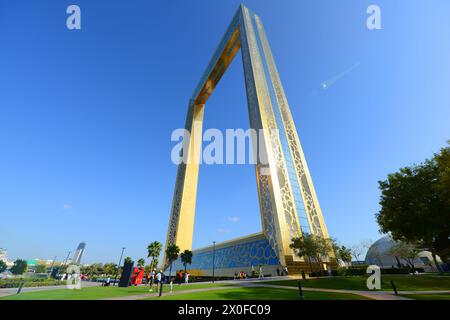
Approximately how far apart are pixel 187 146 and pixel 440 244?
58819mm

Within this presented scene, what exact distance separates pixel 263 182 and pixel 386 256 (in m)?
60.8

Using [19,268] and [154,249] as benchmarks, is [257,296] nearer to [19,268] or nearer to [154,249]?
[154,249]

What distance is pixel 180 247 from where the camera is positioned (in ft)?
172

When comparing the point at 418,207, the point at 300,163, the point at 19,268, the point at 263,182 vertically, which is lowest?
the point at 418,207

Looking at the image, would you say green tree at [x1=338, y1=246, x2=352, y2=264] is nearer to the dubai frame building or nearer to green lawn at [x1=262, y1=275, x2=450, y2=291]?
the dubai frame building

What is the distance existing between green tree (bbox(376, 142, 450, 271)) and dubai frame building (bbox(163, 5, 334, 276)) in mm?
10825

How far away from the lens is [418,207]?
22.2m

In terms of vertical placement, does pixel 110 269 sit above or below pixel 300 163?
below

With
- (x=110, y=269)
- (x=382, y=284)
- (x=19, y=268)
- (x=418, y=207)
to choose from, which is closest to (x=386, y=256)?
(x=418, y=207)

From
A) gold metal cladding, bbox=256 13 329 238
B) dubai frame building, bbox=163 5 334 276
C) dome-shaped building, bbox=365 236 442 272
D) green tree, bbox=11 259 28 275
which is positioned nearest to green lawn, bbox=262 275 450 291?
dubai frame building, bbox=163 5 334 276

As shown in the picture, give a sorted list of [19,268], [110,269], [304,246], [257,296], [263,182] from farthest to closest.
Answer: [19,268]
[110,269]
[263,182]
[304,246]
[257,296]
